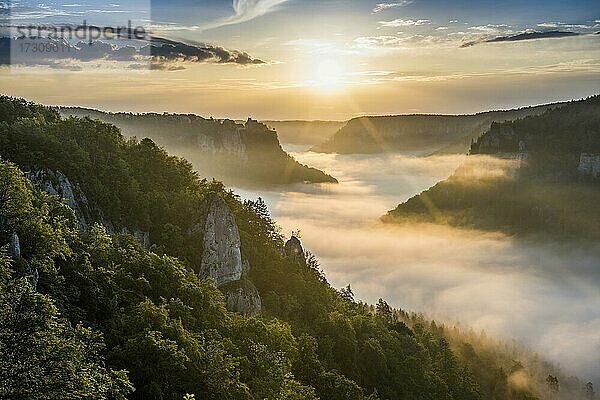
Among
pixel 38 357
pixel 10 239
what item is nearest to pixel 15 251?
pixel 10 239

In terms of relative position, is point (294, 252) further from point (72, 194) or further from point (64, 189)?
point (64, 189)

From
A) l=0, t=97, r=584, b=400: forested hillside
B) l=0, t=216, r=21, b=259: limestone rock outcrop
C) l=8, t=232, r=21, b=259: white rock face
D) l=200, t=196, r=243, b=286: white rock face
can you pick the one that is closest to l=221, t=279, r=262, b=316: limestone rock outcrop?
l=200, t=196, r=243, b=286: white rock face

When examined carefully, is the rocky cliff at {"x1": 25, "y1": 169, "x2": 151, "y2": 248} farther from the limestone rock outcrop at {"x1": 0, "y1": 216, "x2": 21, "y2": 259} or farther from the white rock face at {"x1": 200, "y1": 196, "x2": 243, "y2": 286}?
the limestone rock outcrop at {"x1": 0, "y1": 216, "x2": 21, "y2": 259}

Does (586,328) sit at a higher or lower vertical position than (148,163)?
lower

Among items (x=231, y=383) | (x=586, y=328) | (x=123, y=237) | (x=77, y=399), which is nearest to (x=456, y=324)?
(x=586, y=328)

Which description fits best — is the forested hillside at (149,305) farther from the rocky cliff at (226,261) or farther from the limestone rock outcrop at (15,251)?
the rocky cliff at (226,261)

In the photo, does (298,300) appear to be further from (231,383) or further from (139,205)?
(231,383)
